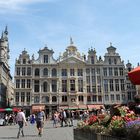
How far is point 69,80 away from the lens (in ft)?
214

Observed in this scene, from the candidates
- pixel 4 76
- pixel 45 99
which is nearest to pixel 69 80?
pixel 45 99

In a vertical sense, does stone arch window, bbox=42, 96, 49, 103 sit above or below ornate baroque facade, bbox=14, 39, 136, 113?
below

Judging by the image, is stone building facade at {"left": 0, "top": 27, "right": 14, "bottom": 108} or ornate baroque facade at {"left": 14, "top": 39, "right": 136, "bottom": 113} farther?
stone building facade at {"left": 0, "top": 27, "right": 14, "bottom": 108}

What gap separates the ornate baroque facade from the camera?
210ft

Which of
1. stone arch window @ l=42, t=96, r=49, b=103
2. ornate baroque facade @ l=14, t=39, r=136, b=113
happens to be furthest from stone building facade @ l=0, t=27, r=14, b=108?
stone arch window @ l=42, t=96, r=49, b=103

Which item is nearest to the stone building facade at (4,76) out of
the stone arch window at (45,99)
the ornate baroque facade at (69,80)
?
the ornate baroque facade at (69,80)

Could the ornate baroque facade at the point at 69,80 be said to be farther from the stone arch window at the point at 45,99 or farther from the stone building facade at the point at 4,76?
the stone building facade at the point at 4,76

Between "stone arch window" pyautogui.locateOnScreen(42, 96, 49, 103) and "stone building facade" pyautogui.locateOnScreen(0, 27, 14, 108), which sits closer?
"stone arch window" pyautogui.locateOnScreen(42, 96, 49, 103)

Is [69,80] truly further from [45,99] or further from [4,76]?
[4,76]

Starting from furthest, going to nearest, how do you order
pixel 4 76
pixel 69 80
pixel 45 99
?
pixel 4 76, pixel 69 80, pixel 45 99

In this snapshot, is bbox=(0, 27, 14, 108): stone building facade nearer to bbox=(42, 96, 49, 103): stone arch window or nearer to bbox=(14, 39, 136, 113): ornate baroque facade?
bbox=(14, 39, 136, 113): ornate baroque facade

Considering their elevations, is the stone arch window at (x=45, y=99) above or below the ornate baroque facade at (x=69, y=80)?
below

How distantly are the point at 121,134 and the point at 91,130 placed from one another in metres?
2.48

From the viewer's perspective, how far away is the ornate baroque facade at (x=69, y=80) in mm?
64062
